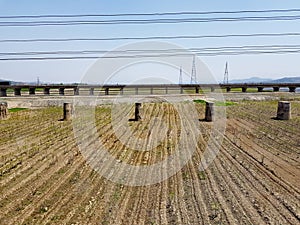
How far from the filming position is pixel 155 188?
8.73m

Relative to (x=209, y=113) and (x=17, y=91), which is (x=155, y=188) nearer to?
(x=209, y=113)

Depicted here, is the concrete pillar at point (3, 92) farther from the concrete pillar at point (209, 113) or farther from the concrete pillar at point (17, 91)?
the concrete pillar at point (209, 113)

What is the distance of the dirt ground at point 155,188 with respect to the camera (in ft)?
22.8

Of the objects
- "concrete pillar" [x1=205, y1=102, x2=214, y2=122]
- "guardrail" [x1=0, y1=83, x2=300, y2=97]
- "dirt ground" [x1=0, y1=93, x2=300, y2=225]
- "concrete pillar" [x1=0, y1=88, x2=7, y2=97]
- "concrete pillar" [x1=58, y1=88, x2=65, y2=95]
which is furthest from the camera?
"concrete pillar" [x1=58, y1=88, x2=65, y2=95]

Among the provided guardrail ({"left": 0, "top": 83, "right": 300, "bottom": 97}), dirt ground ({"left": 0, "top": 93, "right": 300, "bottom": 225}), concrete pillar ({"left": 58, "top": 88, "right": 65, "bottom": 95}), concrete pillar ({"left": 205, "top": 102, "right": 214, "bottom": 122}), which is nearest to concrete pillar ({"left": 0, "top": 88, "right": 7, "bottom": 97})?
guardrail ({"left": 0, "top": 83, "right": 300, "bottom": 97})

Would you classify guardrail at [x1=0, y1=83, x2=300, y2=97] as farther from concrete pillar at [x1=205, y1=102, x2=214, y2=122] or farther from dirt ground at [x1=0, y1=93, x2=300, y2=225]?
dirt ground at [x1=0, y1=93, x2=300, y2=225]

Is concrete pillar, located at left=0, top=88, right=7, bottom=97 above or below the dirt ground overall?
above

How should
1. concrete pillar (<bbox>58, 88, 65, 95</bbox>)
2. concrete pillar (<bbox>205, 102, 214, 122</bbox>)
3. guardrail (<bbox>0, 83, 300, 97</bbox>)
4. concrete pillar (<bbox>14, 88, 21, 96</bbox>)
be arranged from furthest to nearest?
concrete pillar (<bbox>58, 88, 65, 95</bbox>) < concrete pillar (<bbox>14, 88, 21, 96</bbox>) < guardrail (<bbox>0, 83, 300, 97</bbox>) < concrete pillar (<bbox>205, 102, 214, 122</bbox>)

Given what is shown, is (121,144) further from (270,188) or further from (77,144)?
(270,188)

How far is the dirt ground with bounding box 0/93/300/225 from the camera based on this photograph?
6.95m

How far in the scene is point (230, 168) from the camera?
10305 mm

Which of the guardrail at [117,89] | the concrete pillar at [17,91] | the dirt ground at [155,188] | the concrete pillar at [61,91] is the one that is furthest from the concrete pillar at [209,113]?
the concrete pillar at [17,91]

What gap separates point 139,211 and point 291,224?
2.72m

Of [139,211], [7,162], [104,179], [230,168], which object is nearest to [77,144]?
[7,162]
